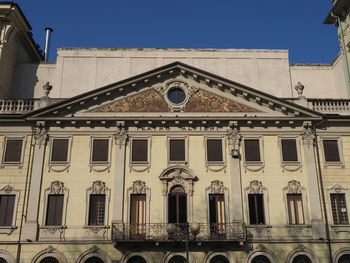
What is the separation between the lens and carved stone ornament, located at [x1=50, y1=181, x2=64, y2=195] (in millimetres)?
24328

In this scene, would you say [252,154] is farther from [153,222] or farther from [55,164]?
[55,164]

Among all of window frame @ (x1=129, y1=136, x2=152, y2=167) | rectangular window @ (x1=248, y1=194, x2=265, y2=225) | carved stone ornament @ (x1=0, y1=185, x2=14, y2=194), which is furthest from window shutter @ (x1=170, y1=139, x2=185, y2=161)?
carved stone ornament @ (x1=0, y1=185, x2=14, y2=194)

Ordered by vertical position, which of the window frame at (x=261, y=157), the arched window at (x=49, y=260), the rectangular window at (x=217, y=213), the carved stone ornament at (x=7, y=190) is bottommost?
the arched window at (x=49, y=260)

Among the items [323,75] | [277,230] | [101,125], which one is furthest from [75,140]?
[323,75]

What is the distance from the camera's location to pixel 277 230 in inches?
936

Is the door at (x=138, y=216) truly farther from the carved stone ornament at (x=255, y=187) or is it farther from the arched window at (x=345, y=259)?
the arched window at (x=345, y=259)

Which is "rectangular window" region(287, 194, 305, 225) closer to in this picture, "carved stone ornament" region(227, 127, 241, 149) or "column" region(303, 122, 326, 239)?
"column" region(303, 122, 326, 239)

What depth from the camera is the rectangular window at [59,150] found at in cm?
2520

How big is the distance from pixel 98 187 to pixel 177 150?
551 centimetres

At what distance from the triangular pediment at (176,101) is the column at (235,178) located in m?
→ 1.48

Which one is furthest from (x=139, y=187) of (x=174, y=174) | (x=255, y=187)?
(x=255, y=187)

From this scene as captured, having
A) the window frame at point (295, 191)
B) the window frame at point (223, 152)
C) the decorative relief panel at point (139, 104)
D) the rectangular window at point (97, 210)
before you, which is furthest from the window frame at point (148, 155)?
the window frame at point (295, 191)

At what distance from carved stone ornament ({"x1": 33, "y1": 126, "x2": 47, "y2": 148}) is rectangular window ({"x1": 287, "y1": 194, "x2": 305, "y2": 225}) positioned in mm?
16088

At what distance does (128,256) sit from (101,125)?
8.52 metres
